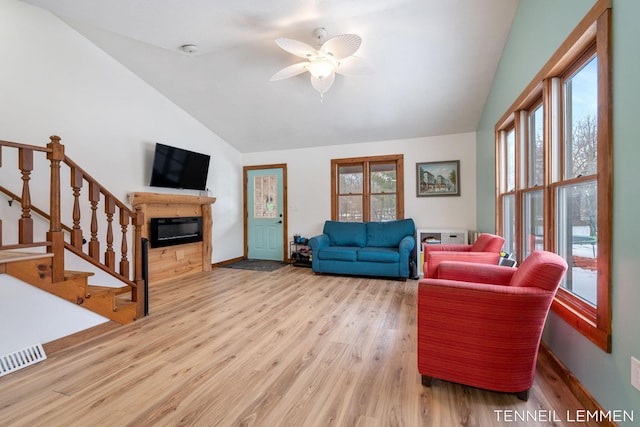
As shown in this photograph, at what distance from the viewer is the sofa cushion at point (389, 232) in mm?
4723

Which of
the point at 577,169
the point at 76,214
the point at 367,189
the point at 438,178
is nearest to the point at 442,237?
the point at 438,178

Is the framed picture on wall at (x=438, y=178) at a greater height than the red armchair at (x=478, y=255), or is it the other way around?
the framed picture on wall at (x=438, y=178)

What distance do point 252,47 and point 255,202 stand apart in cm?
336

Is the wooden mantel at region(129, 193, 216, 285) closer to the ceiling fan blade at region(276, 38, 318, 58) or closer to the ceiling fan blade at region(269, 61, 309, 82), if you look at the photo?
the ceiling fan blade at region(269, 61, 309, 82)

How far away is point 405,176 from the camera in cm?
505

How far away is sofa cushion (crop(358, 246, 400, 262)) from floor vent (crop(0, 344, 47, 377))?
356 centimetres

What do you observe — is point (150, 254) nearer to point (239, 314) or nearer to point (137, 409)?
point (239, 314)

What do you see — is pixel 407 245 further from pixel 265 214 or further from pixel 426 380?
pixel 265 214

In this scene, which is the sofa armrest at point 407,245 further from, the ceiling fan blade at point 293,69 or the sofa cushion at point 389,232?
the ceiling fan blade at point 293,69

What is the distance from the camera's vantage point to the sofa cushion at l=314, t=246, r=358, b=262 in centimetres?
442

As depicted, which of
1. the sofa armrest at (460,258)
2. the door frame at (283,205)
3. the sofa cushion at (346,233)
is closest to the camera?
the sofa armrest at (460,258)

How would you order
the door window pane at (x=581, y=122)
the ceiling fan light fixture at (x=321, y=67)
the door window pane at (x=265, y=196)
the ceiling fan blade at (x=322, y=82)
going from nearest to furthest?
the door window pane at (x=581, y=122)
the ceiling fan light fixture at (x=321, y=67)
the ceiling fan blade at (x=322, y=82)
the door window pane at (x=265, y=196)

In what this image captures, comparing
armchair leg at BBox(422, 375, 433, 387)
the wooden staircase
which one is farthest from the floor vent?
armchair leg at BBox(422, 375, 433, 387)

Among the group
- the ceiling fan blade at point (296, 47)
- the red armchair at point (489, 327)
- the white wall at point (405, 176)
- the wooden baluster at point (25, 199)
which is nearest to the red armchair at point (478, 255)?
the red armchair at point (489, 327)
